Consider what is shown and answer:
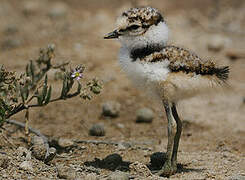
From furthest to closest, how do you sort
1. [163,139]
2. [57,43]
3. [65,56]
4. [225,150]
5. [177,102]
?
[57,43]
[65,56]
[163,139]
[225,150]
[177,102]

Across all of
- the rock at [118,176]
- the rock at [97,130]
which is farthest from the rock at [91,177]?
the rock at [97,130]

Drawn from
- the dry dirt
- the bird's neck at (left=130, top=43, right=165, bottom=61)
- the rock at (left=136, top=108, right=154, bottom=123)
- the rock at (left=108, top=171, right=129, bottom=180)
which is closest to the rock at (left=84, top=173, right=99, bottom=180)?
the dry dirt

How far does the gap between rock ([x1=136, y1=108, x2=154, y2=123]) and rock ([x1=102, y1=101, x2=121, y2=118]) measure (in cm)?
26

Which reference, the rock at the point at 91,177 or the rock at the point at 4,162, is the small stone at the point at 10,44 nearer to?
the rock at the point at 4,162

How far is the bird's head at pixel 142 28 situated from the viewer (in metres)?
3.62

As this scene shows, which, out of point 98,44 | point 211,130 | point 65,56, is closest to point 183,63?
point 211,130

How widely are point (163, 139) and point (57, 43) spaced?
3.33 meters

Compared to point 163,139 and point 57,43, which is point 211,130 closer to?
point 163,139

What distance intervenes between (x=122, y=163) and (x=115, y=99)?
2.01 meters

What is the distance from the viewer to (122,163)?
13.6 feet

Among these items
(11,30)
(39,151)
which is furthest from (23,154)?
(11,30)

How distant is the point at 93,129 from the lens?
4.92 metres

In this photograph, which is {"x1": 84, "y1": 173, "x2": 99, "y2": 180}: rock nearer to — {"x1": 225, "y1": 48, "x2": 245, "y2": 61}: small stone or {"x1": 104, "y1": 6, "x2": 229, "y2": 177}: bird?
{"x1": 104, "y1": 6, "x2": 229, "y2": 177}: bird

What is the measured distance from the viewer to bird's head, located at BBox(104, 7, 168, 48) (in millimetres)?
3623
